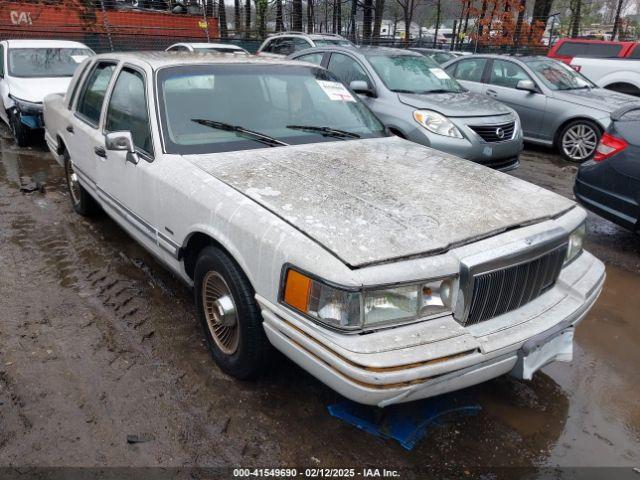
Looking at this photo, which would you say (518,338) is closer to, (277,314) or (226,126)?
(277,314)

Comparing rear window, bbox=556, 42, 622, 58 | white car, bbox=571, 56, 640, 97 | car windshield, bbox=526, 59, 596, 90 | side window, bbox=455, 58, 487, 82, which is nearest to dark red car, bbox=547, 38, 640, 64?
rear window, bbox=556, 42, 622, 58

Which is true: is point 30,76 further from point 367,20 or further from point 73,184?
point 367,20

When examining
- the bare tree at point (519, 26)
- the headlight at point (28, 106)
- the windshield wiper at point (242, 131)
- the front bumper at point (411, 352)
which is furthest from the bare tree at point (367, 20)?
the front bumper at point (411, 352)

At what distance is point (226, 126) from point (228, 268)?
3.87 feet

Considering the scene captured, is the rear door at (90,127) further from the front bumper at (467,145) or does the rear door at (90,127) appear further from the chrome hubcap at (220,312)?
the front bumper at (467,145)

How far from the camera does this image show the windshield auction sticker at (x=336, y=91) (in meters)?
3.97

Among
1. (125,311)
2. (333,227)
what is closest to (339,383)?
(333,227)

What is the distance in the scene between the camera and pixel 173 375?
9.67 ft

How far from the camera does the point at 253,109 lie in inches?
139

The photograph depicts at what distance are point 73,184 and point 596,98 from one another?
7875mm

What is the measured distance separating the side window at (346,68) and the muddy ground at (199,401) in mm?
4319

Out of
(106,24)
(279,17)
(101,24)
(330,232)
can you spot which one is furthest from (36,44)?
(279,17)

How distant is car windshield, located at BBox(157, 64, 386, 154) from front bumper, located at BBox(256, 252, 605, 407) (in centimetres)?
136

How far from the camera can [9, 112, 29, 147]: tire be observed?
7948mm
